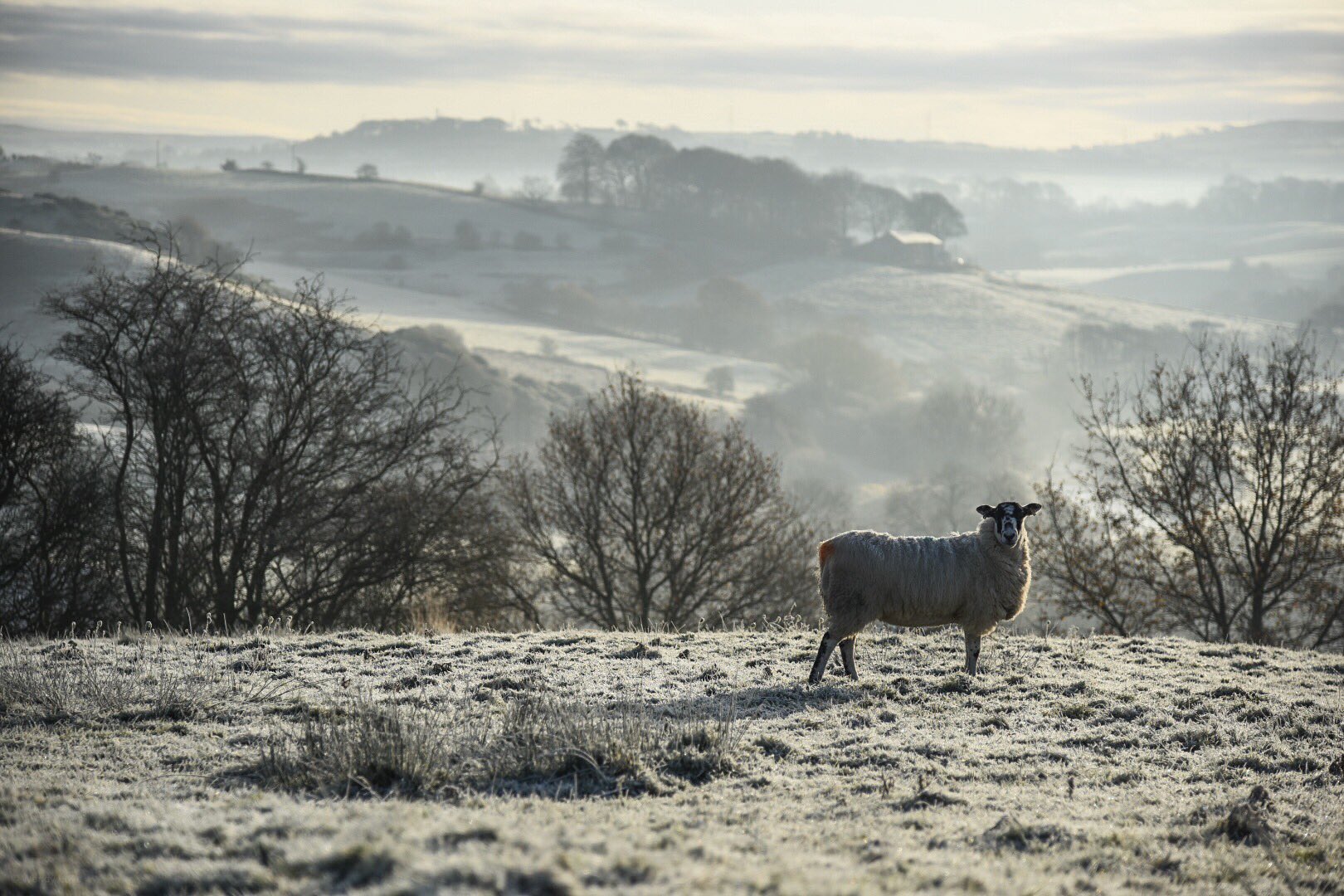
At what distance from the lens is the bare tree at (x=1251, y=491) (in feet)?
74.6

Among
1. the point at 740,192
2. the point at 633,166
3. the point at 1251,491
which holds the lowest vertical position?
the point at 1251,491

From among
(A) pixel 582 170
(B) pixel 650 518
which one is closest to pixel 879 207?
(A) pixel 582 170

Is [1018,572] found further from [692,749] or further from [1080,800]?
[692,749]

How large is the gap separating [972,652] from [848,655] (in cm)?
152

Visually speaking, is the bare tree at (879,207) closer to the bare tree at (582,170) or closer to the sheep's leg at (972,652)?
the bare tree at (582,170)

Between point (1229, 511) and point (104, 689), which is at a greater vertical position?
point (1229, 511)

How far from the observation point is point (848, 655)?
39.5ft

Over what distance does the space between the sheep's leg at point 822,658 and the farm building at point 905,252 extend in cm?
12394

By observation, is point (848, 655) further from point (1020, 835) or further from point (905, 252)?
point (905, 252)

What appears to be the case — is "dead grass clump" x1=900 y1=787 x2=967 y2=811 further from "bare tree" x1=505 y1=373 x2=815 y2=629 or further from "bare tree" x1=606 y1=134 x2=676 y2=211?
"bare tree" x1=606 y1=134 x2=676 y2=211

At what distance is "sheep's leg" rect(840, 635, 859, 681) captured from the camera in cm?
1189

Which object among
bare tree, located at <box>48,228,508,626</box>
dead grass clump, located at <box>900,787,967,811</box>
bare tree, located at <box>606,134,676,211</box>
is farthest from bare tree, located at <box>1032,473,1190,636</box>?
bare tree, located at <box>606,134,676,211</box>

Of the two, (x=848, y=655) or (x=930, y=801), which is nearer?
(x=930, y=801)

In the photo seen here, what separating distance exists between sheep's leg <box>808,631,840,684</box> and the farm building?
123938mm
